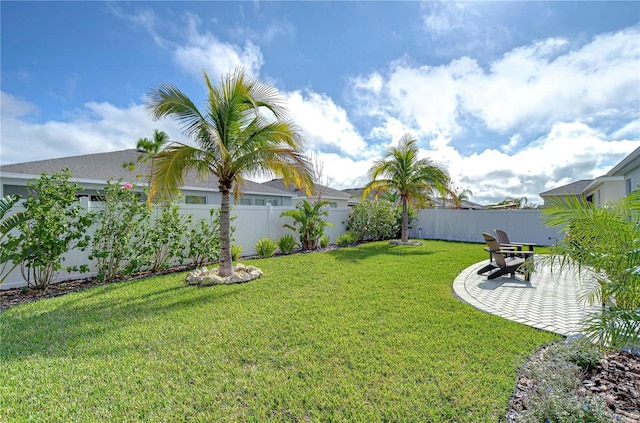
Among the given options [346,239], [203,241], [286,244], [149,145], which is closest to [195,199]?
[149,145]

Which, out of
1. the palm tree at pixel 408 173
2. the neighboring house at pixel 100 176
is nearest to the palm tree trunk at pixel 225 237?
the neighboring house at pixel 100 176

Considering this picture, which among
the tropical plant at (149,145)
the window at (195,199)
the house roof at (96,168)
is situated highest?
the tropical plant at (149,145)

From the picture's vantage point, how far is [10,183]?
11672mm

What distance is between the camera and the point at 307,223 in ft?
41.9

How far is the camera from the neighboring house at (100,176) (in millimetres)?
11734

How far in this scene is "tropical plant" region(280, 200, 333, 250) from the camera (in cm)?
1256

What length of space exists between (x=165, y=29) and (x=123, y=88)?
3089 mm

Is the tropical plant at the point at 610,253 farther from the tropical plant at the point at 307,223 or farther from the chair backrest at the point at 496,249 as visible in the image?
the tropical plant at the point at 307,223

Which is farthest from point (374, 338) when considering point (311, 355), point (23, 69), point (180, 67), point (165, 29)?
point (23, 69)

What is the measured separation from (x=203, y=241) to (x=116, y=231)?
8.00 feet

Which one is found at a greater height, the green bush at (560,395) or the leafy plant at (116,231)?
the leafy plant at (116,231)

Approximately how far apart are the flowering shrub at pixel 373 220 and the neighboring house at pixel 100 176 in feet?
21.5

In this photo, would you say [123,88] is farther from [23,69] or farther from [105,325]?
[105,325]

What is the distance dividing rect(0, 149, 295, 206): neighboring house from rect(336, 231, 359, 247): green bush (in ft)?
19.5
